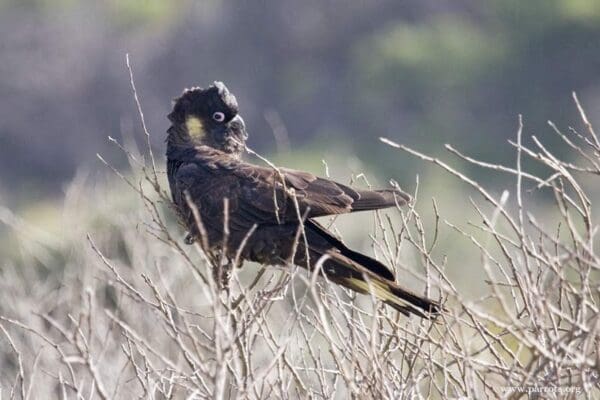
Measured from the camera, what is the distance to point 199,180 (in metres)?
6.51

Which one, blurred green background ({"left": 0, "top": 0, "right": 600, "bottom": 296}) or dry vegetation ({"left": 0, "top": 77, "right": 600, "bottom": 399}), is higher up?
blurred green background ({"left": 0, "top": 0, "right": 600, "bottom": 296})

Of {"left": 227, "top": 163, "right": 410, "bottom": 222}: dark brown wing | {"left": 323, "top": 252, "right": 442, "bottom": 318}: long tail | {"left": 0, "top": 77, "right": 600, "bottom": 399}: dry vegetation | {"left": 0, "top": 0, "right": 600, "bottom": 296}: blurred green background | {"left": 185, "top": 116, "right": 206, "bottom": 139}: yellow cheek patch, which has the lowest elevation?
{"left": 0, "top": 77, "right": 600, "bottom": 399}: dry vegetation

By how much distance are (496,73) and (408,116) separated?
13.8 feet

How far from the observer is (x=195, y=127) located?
23.3 feet

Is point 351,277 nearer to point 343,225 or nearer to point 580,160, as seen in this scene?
point 343,225

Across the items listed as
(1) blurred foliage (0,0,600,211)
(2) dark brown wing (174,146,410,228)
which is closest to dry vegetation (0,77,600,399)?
(2) dark brown wing (174,146,410,228)

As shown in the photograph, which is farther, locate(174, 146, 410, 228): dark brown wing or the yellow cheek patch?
the yellow cheek patch

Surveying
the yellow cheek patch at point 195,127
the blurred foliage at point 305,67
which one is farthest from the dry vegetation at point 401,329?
the blurred foliage at point 305,67

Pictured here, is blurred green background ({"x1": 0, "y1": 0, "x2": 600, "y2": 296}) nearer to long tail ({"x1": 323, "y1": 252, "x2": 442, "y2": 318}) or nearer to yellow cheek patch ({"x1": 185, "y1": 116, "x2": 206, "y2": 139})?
yellow cheek patch ({"x1": 185, "y1": 116, "x2": 206, "y2": 139})

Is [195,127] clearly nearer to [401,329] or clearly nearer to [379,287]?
[379,287]

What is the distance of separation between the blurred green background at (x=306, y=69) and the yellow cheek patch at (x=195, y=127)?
1183 inches

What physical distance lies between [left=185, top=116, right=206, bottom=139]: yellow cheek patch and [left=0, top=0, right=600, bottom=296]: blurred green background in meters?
30.0

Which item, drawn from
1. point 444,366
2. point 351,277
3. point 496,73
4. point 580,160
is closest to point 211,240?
point 351,277

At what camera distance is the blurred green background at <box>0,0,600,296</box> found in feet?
130
